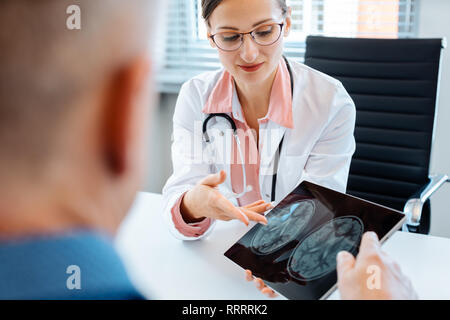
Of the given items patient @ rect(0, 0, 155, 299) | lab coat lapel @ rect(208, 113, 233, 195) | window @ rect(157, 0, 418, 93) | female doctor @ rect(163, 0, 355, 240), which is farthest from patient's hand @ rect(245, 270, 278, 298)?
window @ rect(157, 0, 418, 93)

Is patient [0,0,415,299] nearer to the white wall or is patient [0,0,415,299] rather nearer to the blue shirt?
the blue shirt

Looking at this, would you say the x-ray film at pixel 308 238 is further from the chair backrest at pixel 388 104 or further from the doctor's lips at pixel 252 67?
the chair backrest at pixel 388 104

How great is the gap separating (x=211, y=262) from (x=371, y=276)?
32cm

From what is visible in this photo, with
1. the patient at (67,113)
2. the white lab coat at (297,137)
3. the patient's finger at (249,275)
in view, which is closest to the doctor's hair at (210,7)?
the white lab coat at (297,137)

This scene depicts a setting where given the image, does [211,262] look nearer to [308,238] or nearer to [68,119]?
[308,238]

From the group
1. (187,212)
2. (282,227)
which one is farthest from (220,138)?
(282,227)

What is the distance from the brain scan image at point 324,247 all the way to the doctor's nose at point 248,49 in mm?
333

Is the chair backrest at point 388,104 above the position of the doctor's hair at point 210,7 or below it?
below

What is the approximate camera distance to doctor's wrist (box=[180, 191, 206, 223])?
0.80 metres

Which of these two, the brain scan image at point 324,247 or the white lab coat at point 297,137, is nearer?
the brain scan image at point 324,247

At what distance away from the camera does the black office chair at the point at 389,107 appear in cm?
107

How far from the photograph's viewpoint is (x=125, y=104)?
179 millimetres

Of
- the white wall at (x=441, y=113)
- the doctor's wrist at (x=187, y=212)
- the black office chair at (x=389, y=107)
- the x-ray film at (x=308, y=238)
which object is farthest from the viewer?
the white wall at (x=441, y=113)
